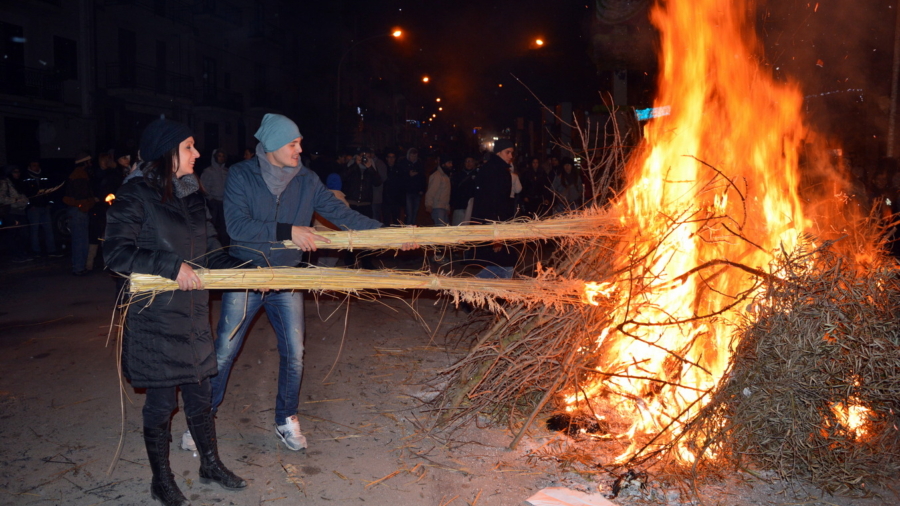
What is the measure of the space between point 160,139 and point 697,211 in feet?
10.5

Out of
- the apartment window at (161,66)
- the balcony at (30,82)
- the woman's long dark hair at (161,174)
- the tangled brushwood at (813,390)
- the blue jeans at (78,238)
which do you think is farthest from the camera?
the apartment window at (161,66)

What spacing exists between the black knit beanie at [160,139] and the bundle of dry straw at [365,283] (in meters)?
0.64

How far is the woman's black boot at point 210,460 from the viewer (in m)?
3.41

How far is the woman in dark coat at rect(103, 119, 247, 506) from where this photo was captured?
3055 millimetres

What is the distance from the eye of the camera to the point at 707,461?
359 centimetres

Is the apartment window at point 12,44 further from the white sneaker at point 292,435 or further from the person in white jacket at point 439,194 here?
the white sneaker at point 292,435

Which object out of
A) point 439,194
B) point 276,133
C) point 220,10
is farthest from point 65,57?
point 276,133

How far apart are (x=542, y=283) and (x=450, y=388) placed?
1212mm

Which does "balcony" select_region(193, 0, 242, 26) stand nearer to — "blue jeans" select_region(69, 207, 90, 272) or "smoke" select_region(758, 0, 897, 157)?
"blue jeans" select_region(69, 207, 90, 272)

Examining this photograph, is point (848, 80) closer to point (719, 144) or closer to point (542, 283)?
point (719, 144)

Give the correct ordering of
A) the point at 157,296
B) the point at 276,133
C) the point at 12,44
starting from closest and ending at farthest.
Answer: the point at 157,296 < the point at 276,133 < the point at 12,44

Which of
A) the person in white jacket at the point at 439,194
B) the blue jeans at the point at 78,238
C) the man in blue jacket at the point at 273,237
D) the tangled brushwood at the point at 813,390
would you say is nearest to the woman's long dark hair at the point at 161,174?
the man in blue jacket at the point at 273,237

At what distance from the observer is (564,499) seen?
329 cm

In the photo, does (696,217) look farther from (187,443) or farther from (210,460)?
(187,443)
